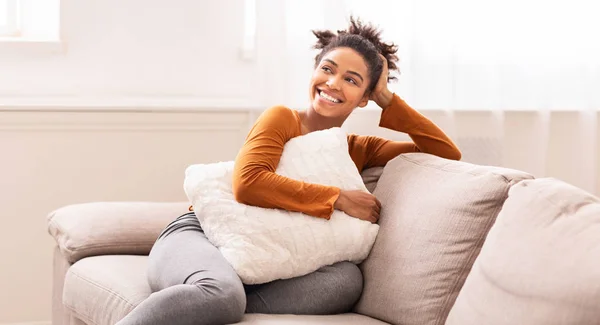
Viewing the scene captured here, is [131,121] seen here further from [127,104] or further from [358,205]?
[358,205]

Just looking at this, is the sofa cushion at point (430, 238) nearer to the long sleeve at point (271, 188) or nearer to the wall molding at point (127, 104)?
the long sleeve at point (271, 188)

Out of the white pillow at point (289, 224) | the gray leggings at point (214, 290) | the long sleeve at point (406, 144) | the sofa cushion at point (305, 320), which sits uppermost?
the long sleeve at point (406, 144)

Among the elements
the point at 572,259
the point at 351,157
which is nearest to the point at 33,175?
the point at 351,157

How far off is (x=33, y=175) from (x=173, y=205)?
2.47ft

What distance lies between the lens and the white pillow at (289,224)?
2283mm

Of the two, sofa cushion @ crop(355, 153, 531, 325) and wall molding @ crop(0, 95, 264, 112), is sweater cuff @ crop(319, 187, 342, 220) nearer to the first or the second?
sofa cushion @ crop(355, 153, 531, 325)

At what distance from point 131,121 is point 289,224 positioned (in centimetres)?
140

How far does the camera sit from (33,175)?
349cm

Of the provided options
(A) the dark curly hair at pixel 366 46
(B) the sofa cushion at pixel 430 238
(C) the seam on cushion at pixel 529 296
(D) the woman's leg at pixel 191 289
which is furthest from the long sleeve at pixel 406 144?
(C) the seam on cushion at pixel 529 296

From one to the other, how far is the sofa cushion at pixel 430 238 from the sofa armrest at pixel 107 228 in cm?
76

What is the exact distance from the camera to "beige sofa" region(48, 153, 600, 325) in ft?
5.61

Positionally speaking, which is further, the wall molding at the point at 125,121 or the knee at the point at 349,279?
the wall molding at the point at 125,121

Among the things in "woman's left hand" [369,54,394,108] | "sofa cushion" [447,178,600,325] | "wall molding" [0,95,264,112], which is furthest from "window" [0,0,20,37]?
"sofa cushion" [447,178,600,325]

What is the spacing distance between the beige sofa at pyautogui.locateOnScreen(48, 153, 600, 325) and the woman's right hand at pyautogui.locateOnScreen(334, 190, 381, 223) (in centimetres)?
3
